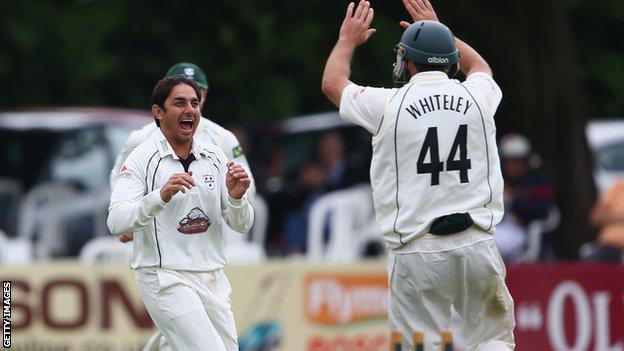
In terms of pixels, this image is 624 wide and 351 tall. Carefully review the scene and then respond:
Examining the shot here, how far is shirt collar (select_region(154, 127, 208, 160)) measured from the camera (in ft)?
34.3

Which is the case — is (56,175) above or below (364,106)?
below

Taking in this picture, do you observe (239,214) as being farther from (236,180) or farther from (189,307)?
(189,307)

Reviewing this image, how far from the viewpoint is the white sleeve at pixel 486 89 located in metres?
10.4

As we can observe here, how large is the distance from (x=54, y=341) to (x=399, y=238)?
558 centimetres

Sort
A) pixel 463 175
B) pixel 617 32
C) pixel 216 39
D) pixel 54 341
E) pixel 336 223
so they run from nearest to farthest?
1. pixel 463 175
2. pixel 54 341
3. pixel 336 223
4. pixel 216 39
5. pixel 617 32

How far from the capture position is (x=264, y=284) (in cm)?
1541

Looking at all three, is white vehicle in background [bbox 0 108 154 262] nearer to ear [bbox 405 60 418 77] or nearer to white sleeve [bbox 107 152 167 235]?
white sleeve [bbox 107 152 167 235]

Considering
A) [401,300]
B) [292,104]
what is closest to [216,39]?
[292,104]

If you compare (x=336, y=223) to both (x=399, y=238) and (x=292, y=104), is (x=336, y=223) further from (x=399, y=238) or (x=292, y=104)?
(x=399, y=238)

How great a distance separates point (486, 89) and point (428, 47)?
17.3 inches

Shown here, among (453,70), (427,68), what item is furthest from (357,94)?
(453,70)

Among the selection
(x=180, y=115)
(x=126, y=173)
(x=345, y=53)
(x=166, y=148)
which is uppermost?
(x=345, y=53)

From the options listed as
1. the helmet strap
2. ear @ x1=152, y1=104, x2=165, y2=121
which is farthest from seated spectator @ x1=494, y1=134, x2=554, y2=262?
ear @ x1=152, y1=104, x2=165, y2=121

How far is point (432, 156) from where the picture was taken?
10.2 metres
